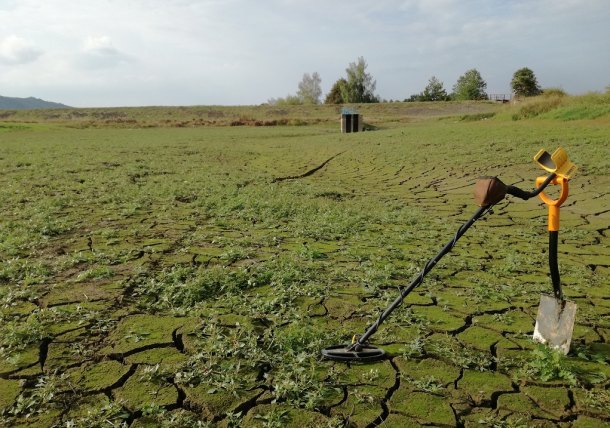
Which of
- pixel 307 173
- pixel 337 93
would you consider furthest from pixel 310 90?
pixel 307 173

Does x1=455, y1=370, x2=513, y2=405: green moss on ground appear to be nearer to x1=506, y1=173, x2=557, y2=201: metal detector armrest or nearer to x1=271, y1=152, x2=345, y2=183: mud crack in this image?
x1=506, y1=173, x2=557, y2=201: metal detector armrest

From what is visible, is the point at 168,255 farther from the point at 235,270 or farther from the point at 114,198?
the point at 114,198

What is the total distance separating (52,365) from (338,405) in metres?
1.57

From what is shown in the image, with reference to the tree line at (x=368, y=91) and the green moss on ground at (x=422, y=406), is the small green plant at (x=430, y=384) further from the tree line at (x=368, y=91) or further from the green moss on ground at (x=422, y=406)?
the tree line at (x=368, y=91)

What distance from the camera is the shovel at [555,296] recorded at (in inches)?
92.7

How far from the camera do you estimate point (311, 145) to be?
16.1 metres

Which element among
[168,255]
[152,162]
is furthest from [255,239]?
[152,162]

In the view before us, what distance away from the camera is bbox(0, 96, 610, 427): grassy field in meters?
2.32

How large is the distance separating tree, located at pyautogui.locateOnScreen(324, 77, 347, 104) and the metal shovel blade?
208 ft

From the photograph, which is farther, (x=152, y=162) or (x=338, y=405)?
(x=152, y=162)

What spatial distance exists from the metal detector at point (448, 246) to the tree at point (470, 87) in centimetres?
6146

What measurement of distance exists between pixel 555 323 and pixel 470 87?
207ft

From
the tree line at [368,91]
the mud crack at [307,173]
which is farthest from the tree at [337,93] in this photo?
the mud crack at [307,173]

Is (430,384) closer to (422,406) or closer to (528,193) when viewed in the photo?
(422,406)
